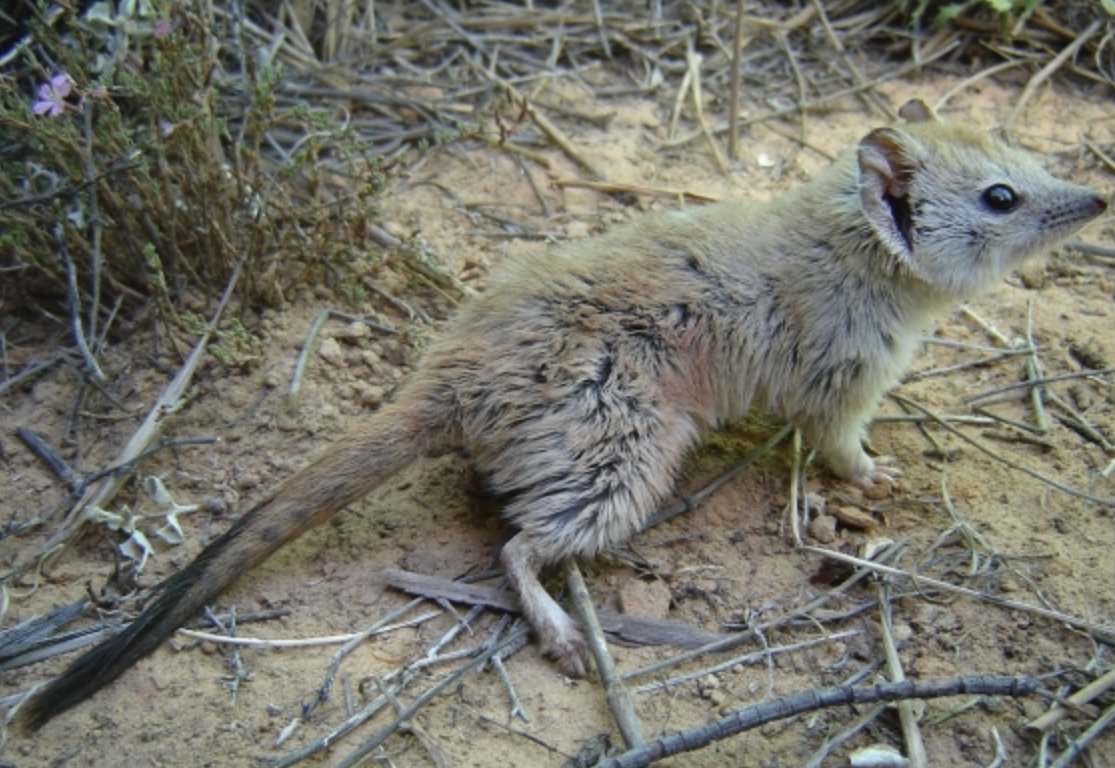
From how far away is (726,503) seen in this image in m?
4.12

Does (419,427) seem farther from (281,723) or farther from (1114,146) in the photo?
(1114,146)

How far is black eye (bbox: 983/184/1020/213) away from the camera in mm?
4008

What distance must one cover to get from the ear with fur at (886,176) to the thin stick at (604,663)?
1.70 metres

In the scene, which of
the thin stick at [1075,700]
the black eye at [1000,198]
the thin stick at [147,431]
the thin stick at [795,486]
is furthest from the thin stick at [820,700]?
the thin stick at [147,431]

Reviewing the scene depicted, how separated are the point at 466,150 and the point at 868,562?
3.20 metres

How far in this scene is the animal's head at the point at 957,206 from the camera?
3.97m

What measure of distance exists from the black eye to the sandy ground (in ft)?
3.04

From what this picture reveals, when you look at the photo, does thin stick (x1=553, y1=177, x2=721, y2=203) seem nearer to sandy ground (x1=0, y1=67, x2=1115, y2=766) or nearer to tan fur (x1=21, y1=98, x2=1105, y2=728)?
sandy ground (x1=0, y1=67, x2=1115, y2=766)

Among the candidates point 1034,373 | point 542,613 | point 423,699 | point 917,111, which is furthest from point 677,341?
point 1034,373

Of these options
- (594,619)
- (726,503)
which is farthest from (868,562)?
(594,619)

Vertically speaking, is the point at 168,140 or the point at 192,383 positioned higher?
the point at 168,140

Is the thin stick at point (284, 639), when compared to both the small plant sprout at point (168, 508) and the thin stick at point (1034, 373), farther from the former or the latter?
the thin stick at point (1034, 373)

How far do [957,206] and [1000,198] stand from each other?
0.58ft

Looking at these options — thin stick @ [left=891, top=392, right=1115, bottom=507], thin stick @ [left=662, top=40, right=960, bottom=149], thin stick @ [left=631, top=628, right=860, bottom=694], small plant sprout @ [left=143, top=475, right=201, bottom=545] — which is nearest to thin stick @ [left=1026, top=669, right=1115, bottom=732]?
thin stick @ [left=631, top=628, right=860, bottom=694]
